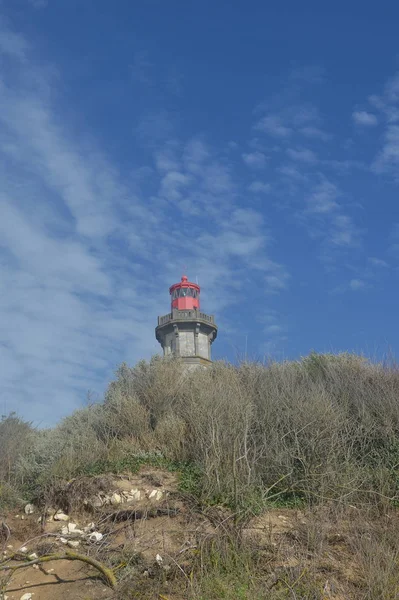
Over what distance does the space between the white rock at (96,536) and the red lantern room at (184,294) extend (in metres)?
34.0

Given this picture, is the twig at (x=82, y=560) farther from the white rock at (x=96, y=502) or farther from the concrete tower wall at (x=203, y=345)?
the concrete tower wall at (x=203, y=345)

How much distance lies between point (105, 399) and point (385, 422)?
5744mm

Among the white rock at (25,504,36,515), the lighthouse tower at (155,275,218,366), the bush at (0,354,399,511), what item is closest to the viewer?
the bush at (0,354,399,511)

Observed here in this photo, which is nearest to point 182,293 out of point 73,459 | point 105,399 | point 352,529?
point 105,399

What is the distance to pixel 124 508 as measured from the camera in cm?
774

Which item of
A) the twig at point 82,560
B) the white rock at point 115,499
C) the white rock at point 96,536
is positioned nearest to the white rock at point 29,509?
the white rock at point 115,499

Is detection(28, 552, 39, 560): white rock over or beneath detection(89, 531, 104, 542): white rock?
beneath

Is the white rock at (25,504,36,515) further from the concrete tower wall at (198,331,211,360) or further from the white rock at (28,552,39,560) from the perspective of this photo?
the concrete tower wall at (198,331,211,360)

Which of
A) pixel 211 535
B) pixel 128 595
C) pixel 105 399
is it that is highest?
pixel 105 399

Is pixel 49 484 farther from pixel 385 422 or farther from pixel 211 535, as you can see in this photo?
pixel 385 422

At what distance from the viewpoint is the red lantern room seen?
135 feet

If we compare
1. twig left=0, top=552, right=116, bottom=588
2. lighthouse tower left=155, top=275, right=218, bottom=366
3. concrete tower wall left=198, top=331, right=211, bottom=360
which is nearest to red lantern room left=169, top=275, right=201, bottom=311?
lighthouse tower left=155, top=275, right=218, bottom=366

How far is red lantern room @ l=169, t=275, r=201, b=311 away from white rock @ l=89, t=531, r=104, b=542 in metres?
34.0

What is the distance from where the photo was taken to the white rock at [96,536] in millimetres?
6939
